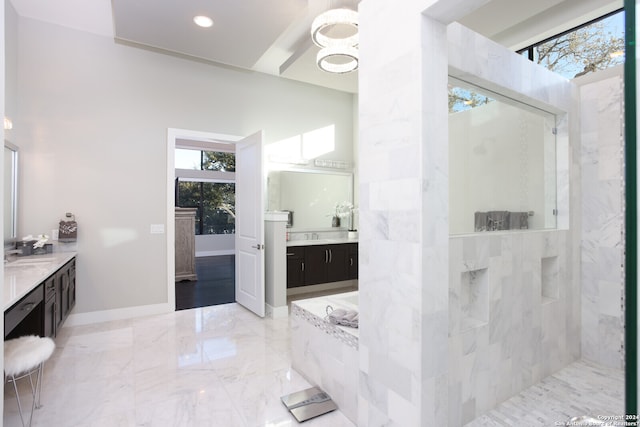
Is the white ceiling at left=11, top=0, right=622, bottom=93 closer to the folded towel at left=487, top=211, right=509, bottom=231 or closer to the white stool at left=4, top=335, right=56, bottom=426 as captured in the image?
the folded towel at left=487, top=211, right=509, bottom=231

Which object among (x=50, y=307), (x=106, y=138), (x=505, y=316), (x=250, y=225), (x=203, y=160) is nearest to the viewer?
(x=505, y=316)

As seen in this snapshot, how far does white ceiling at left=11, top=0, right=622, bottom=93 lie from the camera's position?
3035mm

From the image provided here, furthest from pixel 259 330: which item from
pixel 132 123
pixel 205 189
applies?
pixel 205 189

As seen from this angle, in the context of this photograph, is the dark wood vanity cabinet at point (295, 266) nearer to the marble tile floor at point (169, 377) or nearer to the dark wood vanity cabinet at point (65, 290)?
the marble tile floor at point (169, 377)

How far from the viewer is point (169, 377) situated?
8.48 feet

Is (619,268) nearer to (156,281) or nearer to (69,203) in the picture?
(156,281)

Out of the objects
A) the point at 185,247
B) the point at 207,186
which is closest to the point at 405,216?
the point at 185,247

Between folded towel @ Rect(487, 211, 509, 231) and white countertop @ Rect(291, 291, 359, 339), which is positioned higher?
folded towel @ Rect(487, 211, 509, 231)

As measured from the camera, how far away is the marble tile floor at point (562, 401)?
6.81 feet

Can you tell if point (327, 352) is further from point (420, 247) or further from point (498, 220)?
point (498, 220)

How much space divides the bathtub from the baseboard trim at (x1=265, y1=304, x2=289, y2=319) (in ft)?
4.55

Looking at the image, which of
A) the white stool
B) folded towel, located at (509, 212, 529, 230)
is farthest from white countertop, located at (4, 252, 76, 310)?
folded towel, located at (509, 212, 529, 230)

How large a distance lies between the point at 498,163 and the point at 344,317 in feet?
5.60

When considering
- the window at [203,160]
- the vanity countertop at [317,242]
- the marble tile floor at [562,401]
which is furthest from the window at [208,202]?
the marble tile floor at [562,401]
